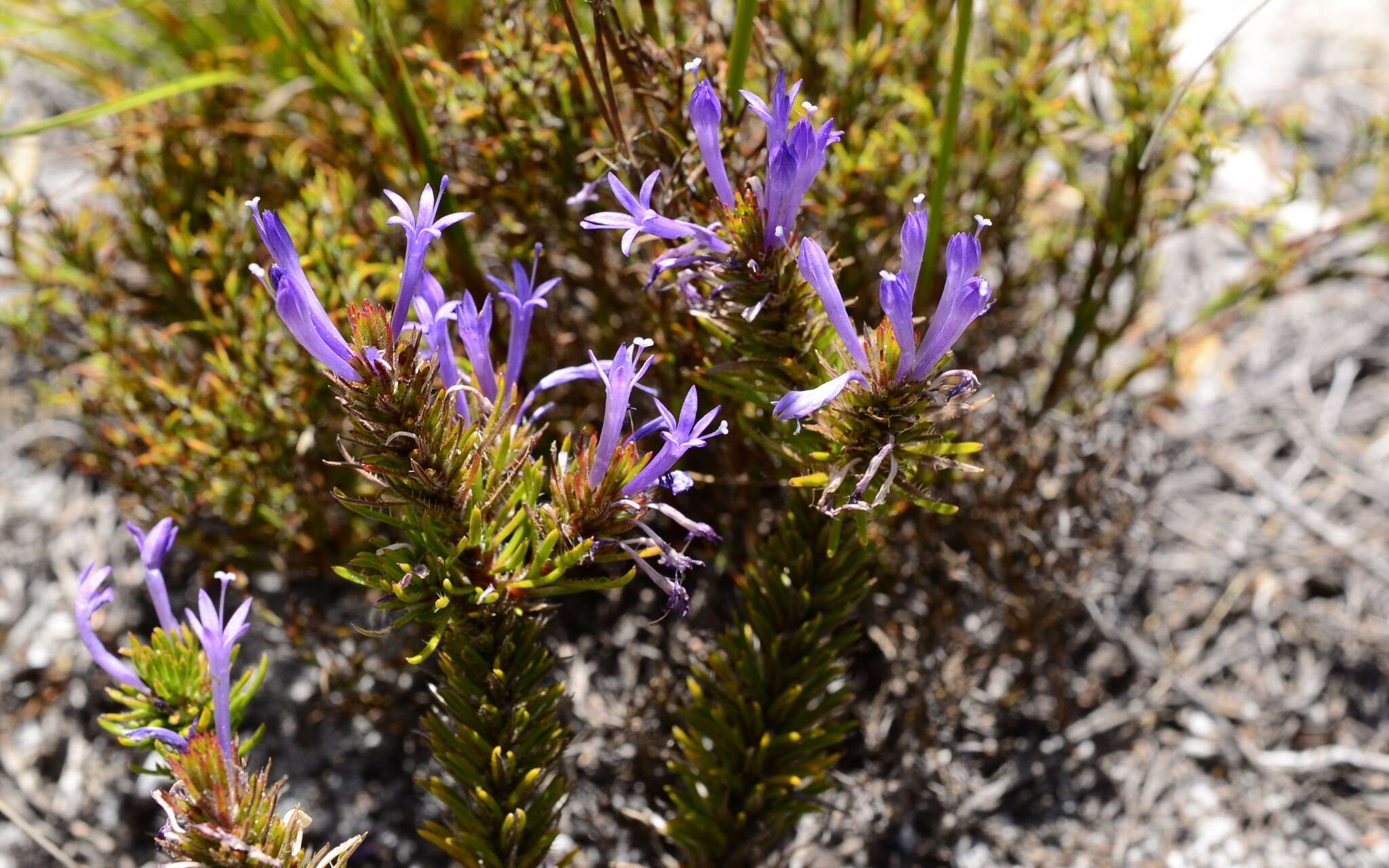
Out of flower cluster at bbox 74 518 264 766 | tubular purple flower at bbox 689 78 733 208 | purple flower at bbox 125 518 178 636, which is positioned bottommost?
flower cluster at bbox 74 518 264 766

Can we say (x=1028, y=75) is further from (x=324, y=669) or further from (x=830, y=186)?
(x=324, y=669)

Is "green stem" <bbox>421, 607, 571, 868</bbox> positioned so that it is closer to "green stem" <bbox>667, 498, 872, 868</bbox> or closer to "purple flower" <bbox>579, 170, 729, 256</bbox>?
"green stem" <bbox>667, 498, 872, 868</bbox>

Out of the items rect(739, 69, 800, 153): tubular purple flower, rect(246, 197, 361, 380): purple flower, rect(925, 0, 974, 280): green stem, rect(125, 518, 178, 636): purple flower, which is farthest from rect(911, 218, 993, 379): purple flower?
rect(125, 518, 178, 636): purple flower

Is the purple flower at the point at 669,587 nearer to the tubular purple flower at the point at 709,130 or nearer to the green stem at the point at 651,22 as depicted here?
the tubular purple flower at the point at 709,130

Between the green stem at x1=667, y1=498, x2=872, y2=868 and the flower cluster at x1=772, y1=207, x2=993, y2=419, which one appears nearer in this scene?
the flower cluster at x1=772, y1=207, x2=993, y2=419

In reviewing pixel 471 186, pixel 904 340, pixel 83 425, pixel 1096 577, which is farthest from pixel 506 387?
pixel 1096 577

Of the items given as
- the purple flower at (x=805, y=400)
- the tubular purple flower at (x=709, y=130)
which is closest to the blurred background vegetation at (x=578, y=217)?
the tubular purple flower at (x=709, y=130)

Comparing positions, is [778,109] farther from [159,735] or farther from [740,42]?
[159,735]

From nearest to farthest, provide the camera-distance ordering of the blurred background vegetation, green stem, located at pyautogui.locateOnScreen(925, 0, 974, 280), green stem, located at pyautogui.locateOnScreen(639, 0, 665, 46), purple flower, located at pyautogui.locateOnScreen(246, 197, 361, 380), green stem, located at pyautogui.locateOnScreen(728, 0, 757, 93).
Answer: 1. purple flower, located at pyautogui.locateOnScreen(246, 197, 361, 380)
2. green stem, located at pyautogui.locateOnScreen(728, 0, 757, 93)
3. green stem, located at pyautogui.locateOnScreen(925, 0, 974, 280)
4. green stem, located at pyautogui.locateOnScreen(639, 0, 665, 46)
5. the blurred background vegetation
